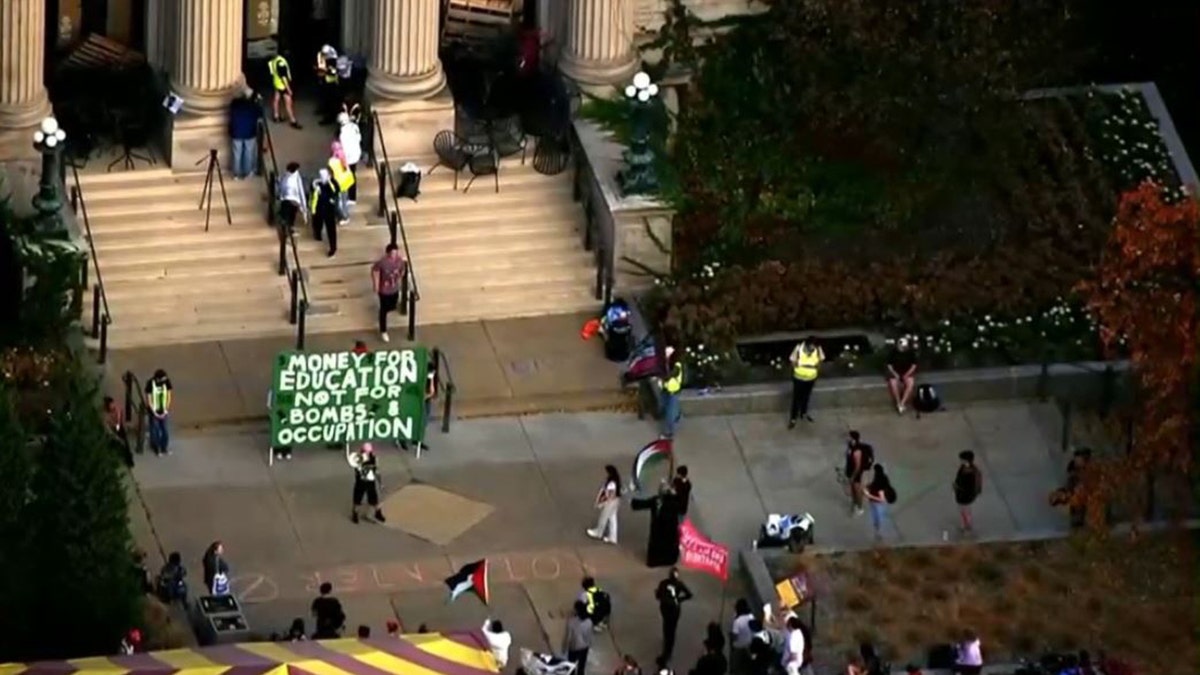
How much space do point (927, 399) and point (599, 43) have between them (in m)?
7.53

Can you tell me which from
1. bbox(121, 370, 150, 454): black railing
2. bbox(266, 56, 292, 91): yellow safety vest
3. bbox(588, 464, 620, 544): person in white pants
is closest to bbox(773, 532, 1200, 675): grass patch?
bbox(588, 464, 620, 544): person in white pants

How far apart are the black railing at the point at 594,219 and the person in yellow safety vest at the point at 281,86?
4021 mm

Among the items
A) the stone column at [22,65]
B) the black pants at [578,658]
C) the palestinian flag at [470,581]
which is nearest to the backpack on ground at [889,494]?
the black pants at [578,658]

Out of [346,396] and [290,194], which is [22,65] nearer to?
[290,194]

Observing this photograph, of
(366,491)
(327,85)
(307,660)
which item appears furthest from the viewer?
(327,85)

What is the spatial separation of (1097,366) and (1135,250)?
265 inches

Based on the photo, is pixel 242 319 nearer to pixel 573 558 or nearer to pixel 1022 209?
pixel 573 558

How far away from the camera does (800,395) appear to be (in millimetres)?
73375

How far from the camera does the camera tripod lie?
7525 cm

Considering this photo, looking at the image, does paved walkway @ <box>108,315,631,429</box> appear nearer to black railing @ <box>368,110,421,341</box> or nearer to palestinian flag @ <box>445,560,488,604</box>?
black railing @ <box>368,110,421,341</box>

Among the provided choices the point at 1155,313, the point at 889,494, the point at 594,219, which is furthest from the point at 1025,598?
the point at 594,219

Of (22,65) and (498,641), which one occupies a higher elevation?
(22,65)

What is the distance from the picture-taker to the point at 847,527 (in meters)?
71.7

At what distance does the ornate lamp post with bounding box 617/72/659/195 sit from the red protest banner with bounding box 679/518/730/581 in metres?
7.89
